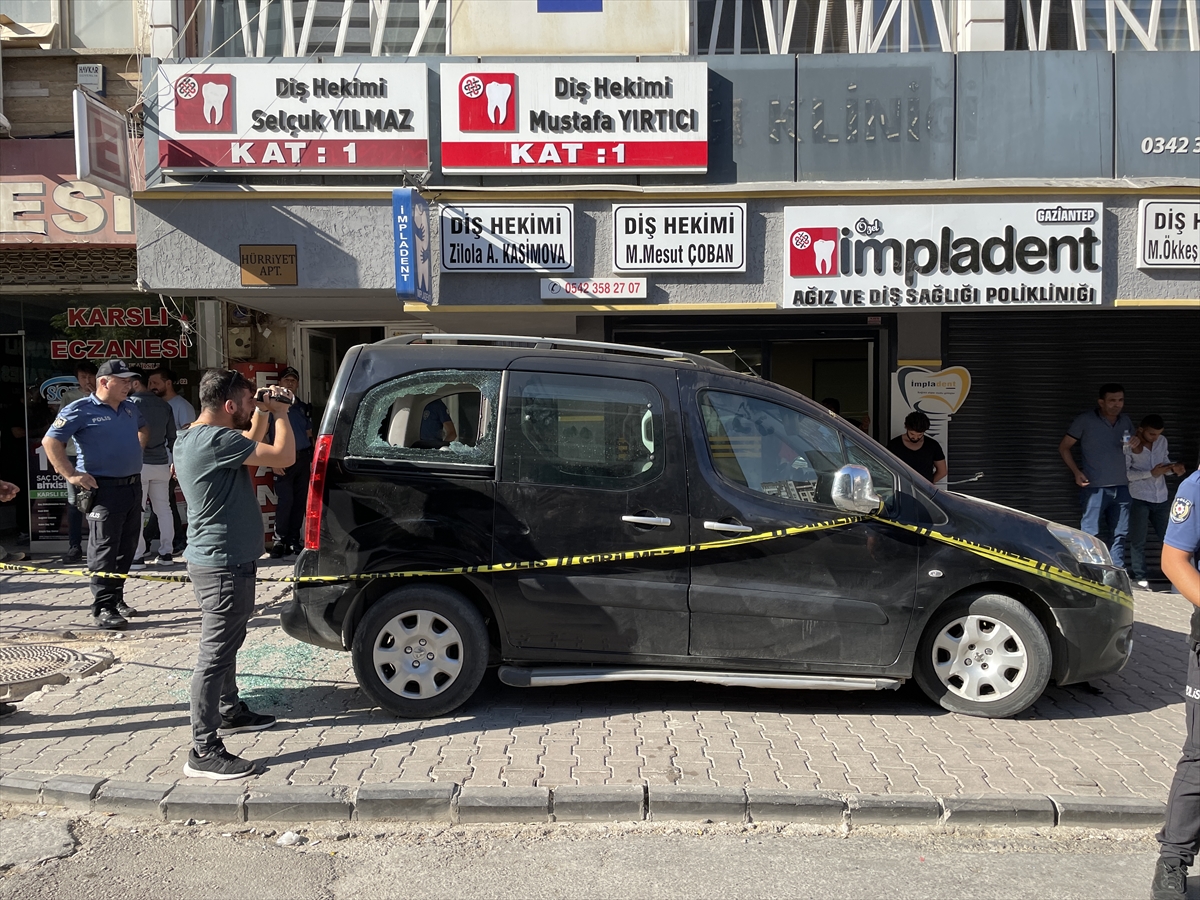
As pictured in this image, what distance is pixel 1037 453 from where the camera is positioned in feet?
33.4

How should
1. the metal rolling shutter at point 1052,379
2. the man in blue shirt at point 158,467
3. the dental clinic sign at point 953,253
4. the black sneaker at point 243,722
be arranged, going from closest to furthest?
1. the black sneaker at point 243,722
2. the dental clinic sign at point 953,253
3. the man in blue shirt at point 158,467
4. the metal rolling shutter at point 1052,379

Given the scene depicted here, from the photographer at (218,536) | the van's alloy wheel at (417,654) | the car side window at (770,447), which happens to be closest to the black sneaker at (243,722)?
the photographer at (218,536)

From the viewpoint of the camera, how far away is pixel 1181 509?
Result: 358cm

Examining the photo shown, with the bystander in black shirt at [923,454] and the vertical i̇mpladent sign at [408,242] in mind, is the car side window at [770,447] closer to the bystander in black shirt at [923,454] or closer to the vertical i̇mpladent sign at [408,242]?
the bystander in black shirt at [923,454]

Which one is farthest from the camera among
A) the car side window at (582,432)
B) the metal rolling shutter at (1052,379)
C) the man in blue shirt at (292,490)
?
the man in blue shirt at (292,490)

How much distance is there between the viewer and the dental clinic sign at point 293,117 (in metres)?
9.10

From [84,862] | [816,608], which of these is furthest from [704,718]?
[84,862]

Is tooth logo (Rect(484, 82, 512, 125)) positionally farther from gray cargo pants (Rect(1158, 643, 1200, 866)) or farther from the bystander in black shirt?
gray cargo pants (Rect(1158, 643, 1200, 866))

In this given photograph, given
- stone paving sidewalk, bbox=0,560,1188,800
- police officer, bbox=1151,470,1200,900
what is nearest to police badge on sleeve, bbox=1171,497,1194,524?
police officer, bbox=1151,470,1200,900

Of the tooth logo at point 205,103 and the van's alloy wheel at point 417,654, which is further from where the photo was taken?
the tooth logo at point 205,103

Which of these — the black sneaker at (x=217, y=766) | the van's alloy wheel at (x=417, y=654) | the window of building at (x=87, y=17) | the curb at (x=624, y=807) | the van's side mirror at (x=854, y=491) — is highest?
the window of building at (x=87, y=17)

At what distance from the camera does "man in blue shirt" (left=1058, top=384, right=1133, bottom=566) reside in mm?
9453

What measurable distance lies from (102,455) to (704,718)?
485cm

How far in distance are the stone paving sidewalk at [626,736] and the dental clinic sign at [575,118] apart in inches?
198
